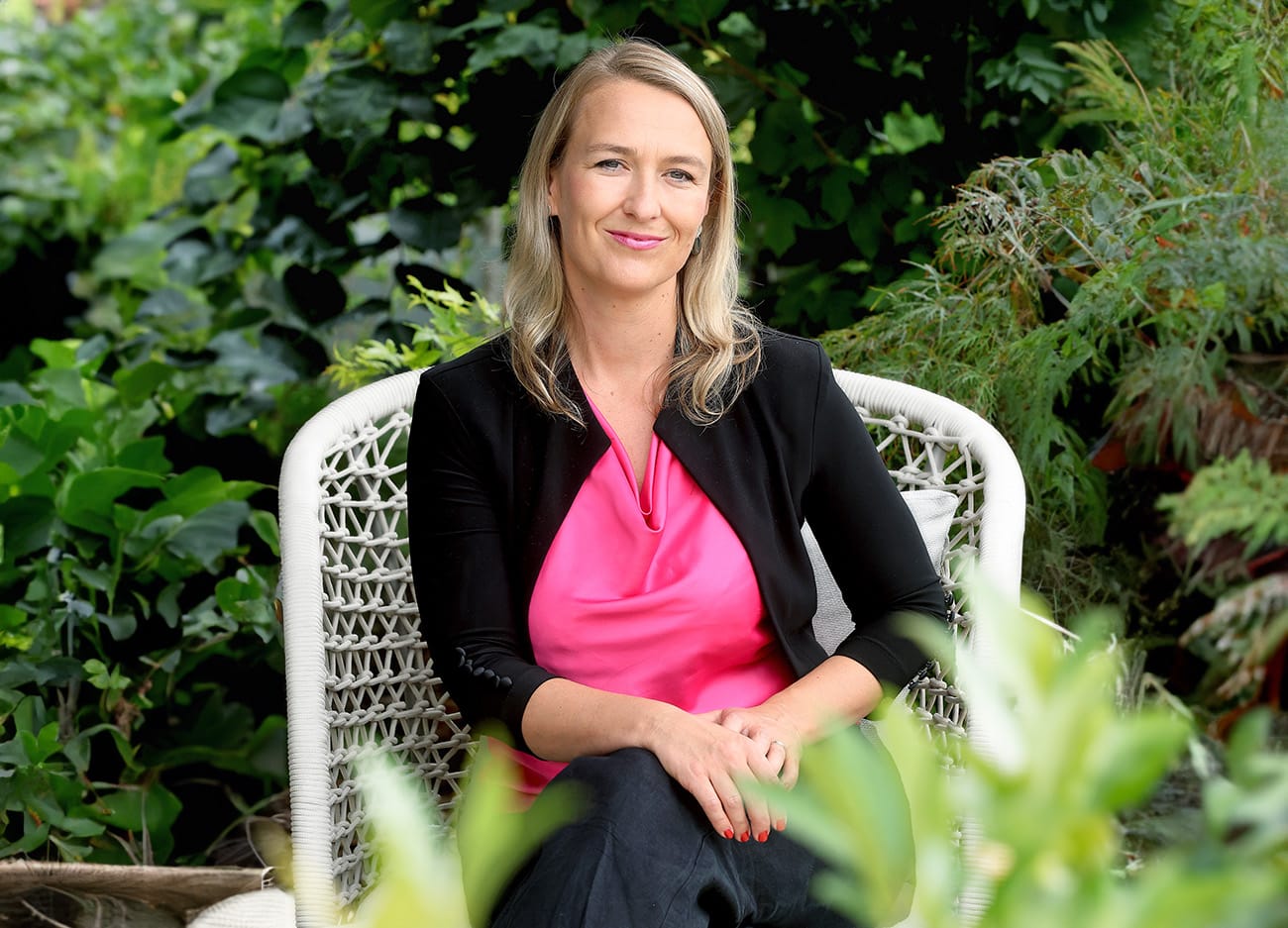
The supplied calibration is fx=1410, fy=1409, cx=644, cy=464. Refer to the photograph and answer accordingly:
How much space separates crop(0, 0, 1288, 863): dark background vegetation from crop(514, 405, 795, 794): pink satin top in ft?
1.68

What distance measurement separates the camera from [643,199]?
1.81 meters

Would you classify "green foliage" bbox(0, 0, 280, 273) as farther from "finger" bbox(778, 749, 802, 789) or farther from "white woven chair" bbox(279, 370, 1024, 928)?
"finger" bbox(778, 749, 802, 789)

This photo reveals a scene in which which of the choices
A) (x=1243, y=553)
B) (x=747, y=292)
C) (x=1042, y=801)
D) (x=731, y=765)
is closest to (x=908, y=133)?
(x=747, y=292)

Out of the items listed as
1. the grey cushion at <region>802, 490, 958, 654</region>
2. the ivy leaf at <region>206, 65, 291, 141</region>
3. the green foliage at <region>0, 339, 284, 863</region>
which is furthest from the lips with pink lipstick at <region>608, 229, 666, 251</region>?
the ivy leaf at <region>206, 65, 291, 141</region>

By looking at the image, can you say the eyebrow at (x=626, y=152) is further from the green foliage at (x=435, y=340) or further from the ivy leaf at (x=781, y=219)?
the ivy leaf at (x=781, y=219)

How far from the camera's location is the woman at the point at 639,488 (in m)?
1.74

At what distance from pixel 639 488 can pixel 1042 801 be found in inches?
53.7

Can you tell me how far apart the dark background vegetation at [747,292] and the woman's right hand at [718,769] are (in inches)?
18.2

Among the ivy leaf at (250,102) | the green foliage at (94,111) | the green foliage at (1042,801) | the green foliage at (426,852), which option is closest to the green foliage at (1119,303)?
the green foliage at (1042,801)

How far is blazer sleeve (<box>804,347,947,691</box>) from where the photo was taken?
5.77 ft

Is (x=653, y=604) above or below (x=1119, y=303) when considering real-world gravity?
below

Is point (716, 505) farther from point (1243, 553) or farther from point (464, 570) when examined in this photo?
point (1243, 553)

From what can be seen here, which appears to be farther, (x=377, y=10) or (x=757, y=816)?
(x=377, y=10)

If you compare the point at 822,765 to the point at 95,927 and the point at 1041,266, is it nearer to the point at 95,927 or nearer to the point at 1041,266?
the point at 1041,266
